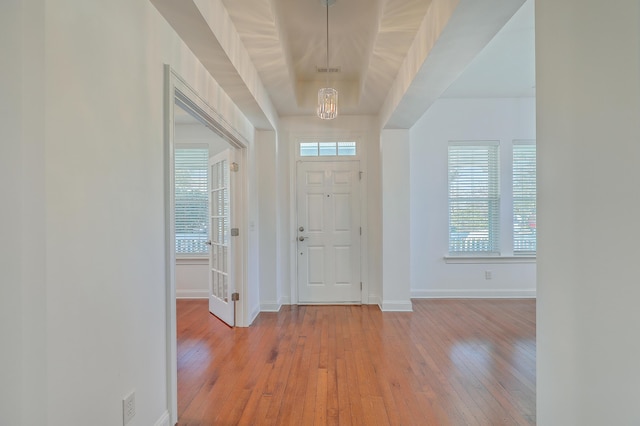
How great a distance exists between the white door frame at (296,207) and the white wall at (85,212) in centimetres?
278

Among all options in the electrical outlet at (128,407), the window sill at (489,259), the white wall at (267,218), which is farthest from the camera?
the window sill at (489,259)

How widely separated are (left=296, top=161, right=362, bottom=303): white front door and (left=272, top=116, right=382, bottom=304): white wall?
112 mm

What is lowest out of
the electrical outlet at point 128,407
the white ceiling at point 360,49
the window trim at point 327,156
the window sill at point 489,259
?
the electrical outlet at point 128,407

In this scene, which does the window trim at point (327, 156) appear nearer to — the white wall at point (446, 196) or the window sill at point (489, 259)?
the white wall at point (446, 196)

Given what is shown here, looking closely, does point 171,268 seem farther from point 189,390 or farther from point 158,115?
point 189,390

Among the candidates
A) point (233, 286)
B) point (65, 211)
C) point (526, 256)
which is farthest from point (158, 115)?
point (526, 256)

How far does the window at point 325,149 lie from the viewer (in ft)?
15.2

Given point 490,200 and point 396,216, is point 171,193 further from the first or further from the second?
point 490,200

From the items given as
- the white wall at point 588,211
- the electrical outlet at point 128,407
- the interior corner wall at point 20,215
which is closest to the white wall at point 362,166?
the electrical outlet at point 128,407

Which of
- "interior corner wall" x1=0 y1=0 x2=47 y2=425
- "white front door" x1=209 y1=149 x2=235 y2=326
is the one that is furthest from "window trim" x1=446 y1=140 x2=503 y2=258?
"interior corner wall" x1=0 y1=0 x2=47 y2=425

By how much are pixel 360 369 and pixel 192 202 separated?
12.0ft

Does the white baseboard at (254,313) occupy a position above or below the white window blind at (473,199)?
below

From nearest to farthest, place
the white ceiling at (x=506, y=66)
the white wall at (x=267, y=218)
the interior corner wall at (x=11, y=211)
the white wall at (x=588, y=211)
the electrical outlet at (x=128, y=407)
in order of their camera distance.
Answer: the white wall at (x=588, y=211)
the interior corner wall at (x=11, y=211)
the electrical outlet at (x=128, y=407)
the white ceiling at (x=506, y=66)
the white wall at (x=267, y=218)

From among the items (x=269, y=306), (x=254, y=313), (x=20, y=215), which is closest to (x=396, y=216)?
(x=269, y=306)
